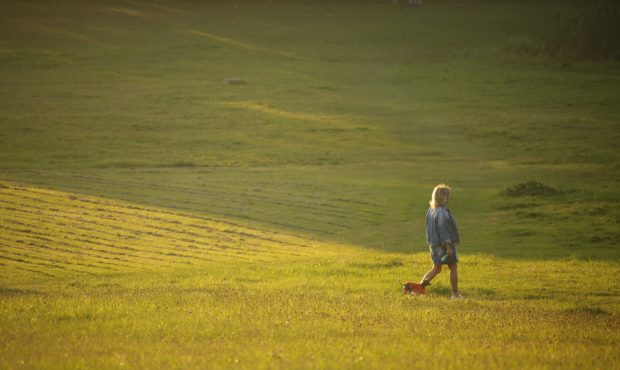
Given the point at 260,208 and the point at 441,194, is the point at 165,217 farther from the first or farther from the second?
the point at 441,194

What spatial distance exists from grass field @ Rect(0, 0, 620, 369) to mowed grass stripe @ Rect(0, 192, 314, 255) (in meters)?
0.12

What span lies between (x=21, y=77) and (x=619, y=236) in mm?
43477

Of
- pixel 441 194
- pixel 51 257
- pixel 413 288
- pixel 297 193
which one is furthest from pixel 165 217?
pixel 441 194

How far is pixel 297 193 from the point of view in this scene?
89.5ft

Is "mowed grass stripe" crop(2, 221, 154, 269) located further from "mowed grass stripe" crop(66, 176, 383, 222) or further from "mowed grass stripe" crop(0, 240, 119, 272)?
"mowed grass stripe" crop(66, 176, 383, 222)

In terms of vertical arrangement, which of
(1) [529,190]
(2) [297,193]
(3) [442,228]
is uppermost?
(3) [442,228]

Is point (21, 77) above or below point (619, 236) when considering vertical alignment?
below

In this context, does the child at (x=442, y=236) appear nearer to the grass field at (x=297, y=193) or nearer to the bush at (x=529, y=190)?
the grass field at (x=297, y=193)

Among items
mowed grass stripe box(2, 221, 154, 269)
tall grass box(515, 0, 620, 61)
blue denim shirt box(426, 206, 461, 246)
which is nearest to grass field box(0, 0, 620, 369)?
mowed grass stripe box(2, 221, 154, 269)

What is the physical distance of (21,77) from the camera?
2160 inches

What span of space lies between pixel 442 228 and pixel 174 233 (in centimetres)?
891

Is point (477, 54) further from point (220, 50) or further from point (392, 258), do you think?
point (392, 258)

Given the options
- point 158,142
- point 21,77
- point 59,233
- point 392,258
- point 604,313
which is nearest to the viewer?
point 604,313

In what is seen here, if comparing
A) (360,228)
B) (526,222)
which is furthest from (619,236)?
(360,228)
